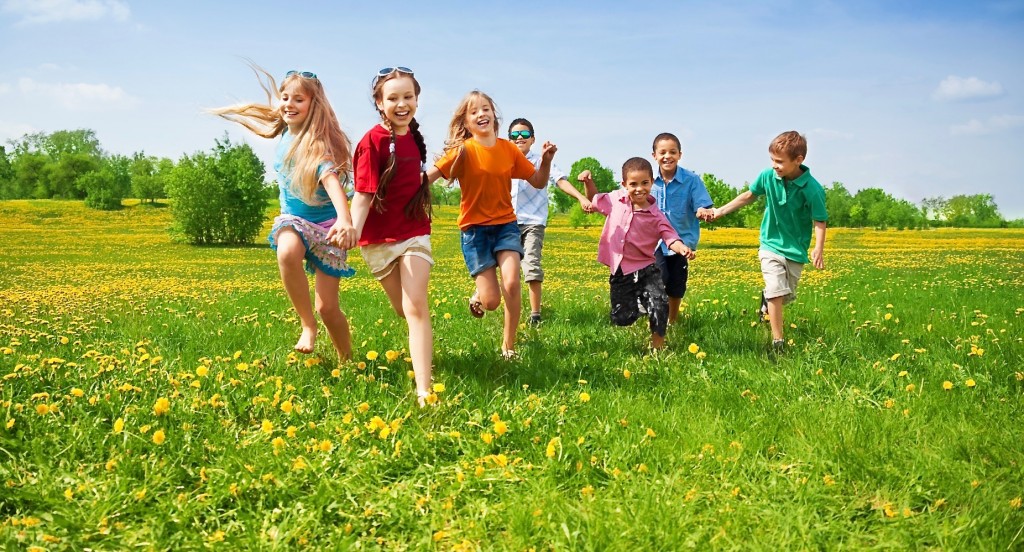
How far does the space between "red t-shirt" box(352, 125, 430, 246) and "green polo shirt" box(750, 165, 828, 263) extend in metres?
3.03

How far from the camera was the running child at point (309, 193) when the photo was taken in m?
4.72

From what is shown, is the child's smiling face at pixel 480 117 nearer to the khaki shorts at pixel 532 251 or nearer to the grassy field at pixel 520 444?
the grassy field at pixel 520 444

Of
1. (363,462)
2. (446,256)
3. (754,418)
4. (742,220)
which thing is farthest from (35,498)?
(742,220)

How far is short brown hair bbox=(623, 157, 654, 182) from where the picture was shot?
18.7 feet

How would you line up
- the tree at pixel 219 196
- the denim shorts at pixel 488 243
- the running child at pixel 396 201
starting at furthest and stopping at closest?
the tree at pixel 219 196 → the denim shorts at pixel 488 243 → the running child at pixel 396 201

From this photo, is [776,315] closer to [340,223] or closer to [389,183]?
[389,183]

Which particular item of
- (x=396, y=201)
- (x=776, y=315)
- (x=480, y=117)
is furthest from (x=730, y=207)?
(x=396, y=201)

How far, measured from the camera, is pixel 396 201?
4504mm

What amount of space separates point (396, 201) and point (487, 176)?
971mm

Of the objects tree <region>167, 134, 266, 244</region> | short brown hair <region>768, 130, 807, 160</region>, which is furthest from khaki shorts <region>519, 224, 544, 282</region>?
tree <region>167, 134, 266, 244</region>

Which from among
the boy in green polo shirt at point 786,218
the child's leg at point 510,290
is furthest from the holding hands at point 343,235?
the boy in green polo shirt at point 786,218

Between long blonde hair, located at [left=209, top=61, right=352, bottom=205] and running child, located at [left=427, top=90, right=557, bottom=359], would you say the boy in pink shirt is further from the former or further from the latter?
long blonde hair, located at [left=209, top=61, right=352, bottom=205]

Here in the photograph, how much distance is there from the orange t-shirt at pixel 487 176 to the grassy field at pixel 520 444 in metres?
1.05

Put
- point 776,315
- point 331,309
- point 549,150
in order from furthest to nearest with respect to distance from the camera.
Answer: point 776,315
point 549,150
point 331,309
